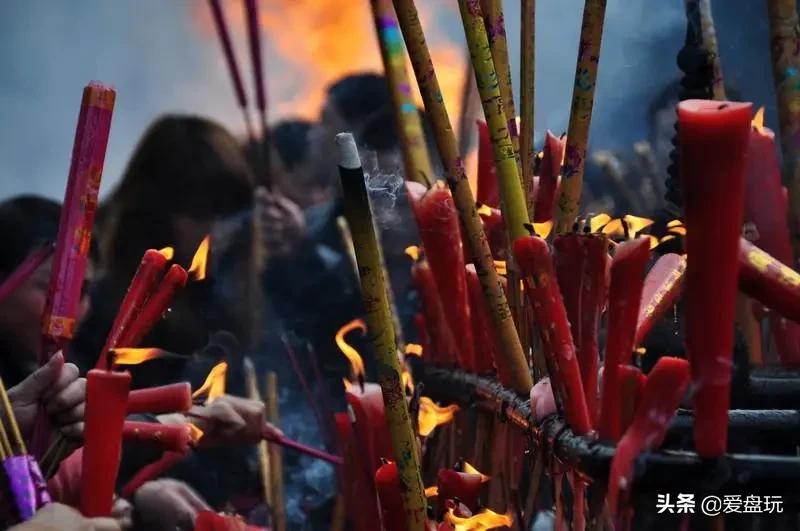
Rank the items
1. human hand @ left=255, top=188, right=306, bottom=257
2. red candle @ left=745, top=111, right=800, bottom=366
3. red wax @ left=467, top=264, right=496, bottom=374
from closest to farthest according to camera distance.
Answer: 1. red candle @ left=745, top=111, right=800, bottom=366
2. red wax @ left=467, top=264, right=496, bottom=374
3. human hand @ left=255, top=188, right=306, bottom=257

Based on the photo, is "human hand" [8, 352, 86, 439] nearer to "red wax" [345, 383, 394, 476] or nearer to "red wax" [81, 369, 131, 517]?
"red wax" [81, 369, 131, 517]

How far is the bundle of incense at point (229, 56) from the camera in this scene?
202 cm

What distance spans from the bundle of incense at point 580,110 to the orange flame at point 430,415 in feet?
0.55

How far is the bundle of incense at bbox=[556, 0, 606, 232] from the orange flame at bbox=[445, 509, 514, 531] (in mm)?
226

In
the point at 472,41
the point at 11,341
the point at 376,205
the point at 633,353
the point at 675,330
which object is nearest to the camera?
the point at 633,353

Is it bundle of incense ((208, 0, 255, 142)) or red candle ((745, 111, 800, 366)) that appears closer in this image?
red candle ((745, 111, 800, 366))

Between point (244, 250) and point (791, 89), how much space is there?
1.49m

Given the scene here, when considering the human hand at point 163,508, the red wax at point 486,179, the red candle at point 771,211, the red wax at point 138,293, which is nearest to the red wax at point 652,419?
the red candle at point 771,211

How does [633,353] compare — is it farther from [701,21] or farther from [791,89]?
[701,21]

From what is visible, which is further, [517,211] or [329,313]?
[329,313]

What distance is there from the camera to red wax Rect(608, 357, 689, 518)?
490 mm

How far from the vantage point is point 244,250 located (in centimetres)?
214

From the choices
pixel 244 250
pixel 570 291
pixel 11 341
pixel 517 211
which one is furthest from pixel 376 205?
pixel 570 291

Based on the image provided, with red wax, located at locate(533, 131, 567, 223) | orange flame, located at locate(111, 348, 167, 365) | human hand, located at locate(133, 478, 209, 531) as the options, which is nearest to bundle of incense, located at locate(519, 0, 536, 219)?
red wax, located at locate(533, 131, 567, 223)
